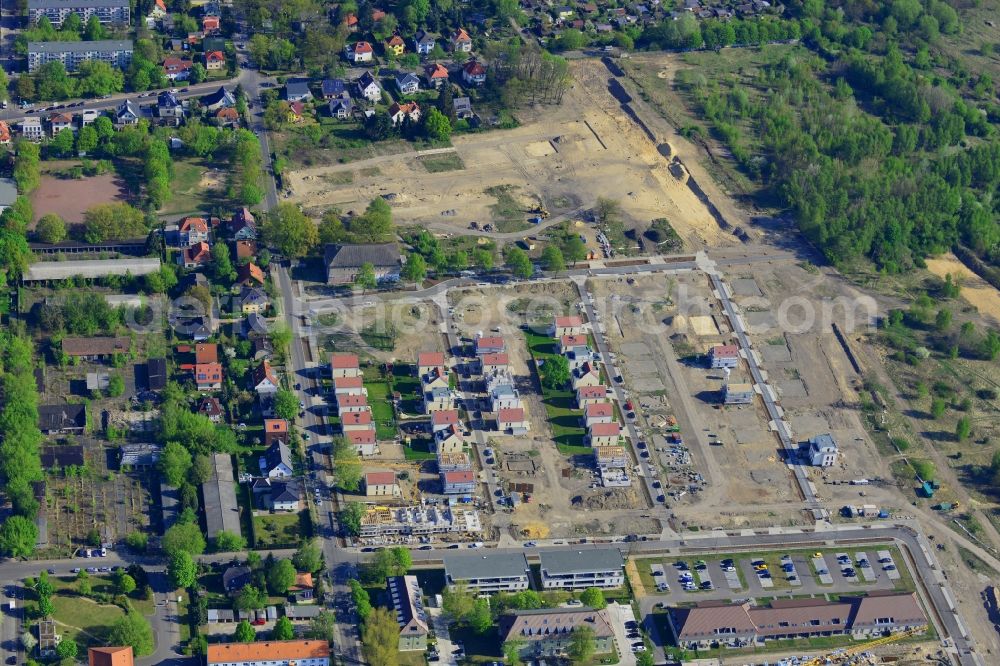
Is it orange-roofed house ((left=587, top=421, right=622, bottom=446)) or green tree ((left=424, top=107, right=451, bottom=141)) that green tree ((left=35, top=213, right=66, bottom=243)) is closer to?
green tree ((left=424, top=107, right=451, bottom=141))

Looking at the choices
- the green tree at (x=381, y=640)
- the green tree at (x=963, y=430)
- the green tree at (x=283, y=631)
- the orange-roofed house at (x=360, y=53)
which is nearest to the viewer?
the green tree at (x=381, y=640)

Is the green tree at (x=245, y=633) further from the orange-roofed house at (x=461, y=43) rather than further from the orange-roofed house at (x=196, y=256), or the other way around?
the orange-roofed house at (x=461, y=43)

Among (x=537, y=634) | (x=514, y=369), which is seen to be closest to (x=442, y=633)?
(x=537, y=634)

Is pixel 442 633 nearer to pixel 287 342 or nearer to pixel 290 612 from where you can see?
pixel 290 612

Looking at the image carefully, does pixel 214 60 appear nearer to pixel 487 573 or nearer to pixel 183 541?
pixel 183 541

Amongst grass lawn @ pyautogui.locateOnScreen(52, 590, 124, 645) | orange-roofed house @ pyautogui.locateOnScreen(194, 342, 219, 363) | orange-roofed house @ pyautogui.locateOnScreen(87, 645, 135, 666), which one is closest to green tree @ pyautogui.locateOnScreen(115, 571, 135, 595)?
grass lawn @ pyautogui.locateOnScreen(52, 590, 124, 645)

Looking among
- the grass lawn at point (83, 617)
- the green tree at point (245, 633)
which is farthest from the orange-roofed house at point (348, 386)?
the grass lawn at point (83, 617)
